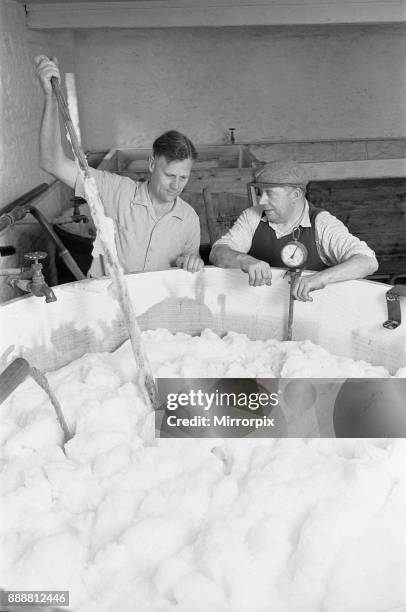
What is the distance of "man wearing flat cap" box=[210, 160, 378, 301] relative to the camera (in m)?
1.85

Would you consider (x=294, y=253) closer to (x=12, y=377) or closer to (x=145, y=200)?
(x=145, y=200)

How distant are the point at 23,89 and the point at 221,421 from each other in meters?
2.75

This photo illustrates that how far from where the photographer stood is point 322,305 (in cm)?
200

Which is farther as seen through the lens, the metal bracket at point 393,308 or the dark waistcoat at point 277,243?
the dark waistcoat at point 277,243

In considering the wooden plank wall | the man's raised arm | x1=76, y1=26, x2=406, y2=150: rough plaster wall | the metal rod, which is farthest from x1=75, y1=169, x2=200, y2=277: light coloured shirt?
x1=76, y1=26, x2=406, y2=150: rough plaster wall

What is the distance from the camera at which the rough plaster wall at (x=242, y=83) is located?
5660 millimetres

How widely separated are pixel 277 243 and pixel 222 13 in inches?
102

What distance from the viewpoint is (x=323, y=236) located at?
2090mm

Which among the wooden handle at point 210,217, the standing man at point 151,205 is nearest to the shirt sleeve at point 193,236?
the standing man at point 151,205

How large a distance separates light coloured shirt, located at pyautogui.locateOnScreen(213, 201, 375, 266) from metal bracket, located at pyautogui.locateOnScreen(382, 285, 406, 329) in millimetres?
178

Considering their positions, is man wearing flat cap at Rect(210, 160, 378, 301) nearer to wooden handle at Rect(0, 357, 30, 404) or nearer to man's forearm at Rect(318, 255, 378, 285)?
man's forearm at Rect(318, 255, 378, 285)

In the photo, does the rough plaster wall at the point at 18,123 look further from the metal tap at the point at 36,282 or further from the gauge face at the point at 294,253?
the gauge face at the point at 294,253

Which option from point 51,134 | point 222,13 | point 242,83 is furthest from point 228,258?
point 242,83

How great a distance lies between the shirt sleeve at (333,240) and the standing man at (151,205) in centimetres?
48
